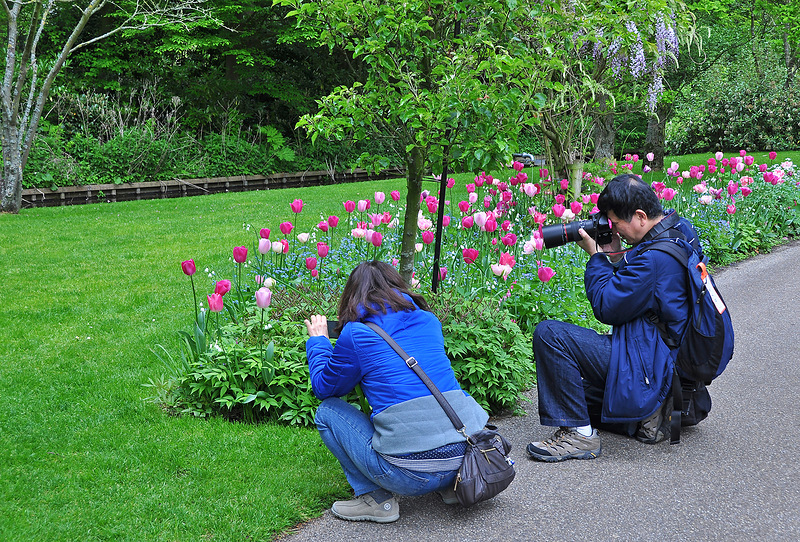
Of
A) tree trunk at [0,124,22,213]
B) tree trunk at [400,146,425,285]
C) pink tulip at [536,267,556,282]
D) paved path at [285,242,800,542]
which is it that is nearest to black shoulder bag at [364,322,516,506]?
paved path at [285,242,800,542]

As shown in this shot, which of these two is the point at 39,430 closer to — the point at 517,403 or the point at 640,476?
the point at 517,403

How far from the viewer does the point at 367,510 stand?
282 cm

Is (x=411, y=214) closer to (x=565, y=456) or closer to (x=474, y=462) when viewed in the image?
(x=565, y=456)

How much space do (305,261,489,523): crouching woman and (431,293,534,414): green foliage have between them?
3.34 ft

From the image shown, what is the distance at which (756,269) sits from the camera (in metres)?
7.17

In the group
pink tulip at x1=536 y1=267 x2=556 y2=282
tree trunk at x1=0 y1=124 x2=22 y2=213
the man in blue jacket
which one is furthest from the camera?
tree trunk at x1=0 y1=124 x2=22 y2=213

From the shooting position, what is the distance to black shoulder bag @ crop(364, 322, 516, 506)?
2.65 m

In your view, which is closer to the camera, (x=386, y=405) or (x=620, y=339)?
(x=386, y=405)

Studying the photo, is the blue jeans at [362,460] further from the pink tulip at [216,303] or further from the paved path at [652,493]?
the pink tulip at [216,303]

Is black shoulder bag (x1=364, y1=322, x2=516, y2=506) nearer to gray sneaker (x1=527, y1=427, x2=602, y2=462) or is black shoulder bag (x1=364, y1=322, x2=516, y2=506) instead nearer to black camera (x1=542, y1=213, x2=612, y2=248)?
gray sneaker (x1=527, y1=427, x2=602, y2=462)

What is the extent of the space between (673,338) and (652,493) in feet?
2.26

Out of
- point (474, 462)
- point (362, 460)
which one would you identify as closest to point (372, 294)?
point (362, 460)

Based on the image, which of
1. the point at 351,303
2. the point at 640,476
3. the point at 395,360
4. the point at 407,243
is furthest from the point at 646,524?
the point at 407,243

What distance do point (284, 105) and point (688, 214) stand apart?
48.3ft
